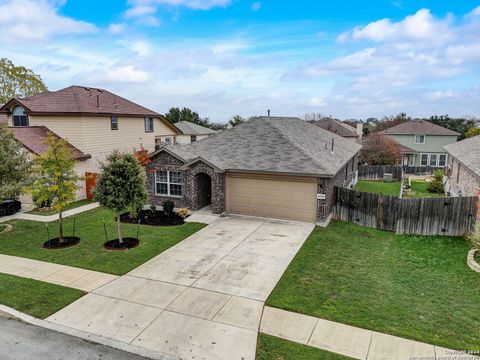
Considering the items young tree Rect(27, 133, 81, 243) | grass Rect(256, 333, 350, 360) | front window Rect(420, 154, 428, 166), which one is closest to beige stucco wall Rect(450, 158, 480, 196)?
grass Rect(256, 333, 350, 360)

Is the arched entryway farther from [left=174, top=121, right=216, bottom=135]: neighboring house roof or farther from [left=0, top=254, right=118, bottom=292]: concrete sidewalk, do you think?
[left=174, top=121, right=216, bottom=135]: neighboring house roof

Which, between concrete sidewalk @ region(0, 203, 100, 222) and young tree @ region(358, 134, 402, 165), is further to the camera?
young tree @ region(358, 134, 402, 165)

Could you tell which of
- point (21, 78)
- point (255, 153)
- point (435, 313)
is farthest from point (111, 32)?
point (21, 78)

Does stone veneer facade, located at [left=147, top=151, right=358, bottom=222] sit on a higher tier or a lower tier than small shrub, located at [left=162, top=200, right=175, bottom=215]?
higher

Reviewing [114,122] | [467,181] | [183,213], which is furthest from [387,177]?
[114,122]

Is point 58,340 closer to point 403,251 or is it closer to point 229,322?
point 229,322

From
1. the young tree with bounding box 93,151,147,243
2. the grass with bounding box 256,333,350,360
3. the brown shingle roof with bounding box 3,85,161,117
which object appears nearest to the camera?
the grass with bounding box 256,333,350,360

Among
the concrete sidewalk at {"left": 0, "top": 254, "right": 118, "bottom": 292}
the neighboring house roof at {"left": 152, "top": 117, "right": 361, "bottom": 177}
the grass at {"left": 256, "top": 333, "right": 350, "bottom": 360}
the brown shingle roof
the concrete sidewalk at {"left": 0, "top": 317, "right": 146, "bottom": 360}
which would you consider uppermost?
the brown shingle roof
